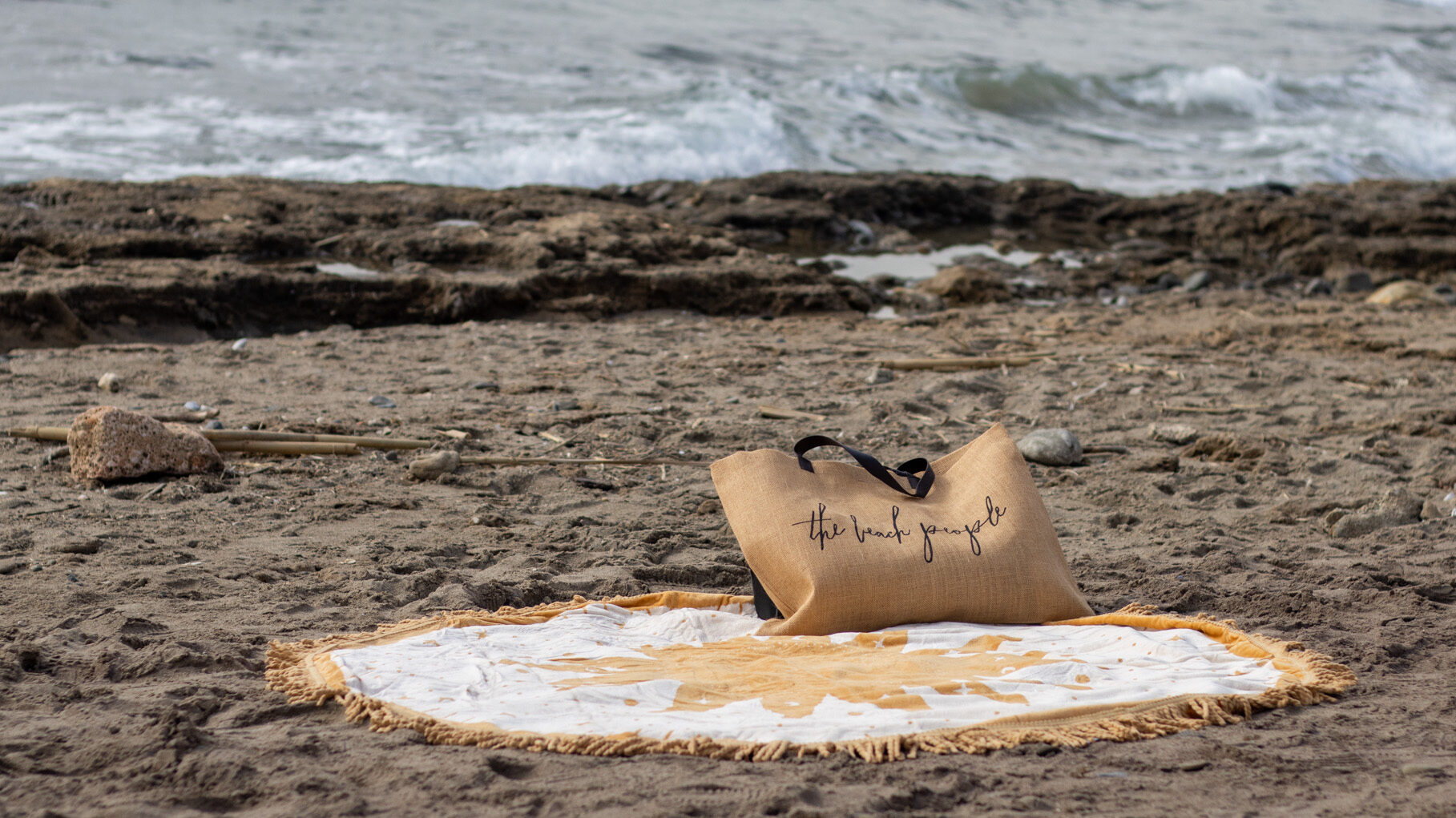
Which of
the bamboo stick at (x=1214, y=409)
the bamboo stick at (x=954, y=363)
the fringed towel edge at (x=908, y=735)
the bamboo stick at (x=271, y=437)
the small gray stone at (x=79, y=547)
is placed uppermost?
the bamboo stick at (x=954, y=363)

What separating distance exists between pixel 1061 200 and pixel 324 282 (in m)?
7.40

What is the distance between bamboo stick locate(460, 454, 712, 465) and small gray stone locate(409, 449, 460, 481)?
91 mm

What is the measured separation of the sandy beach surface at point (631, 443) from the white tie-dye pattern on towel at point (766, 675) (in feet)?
0.44

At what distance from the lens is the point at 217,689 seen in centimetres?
199

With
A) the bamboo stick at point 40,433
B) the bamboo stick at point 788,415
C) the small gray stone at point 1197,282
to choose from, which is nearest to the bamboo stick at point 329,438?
the bamboo stick at point 40,433

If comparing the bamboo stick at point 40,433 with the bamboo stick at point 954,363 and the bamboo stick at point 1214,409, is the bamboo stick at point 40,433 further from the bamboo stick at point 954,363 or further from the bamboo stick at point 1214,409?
the bamboo stick at point 1214,409

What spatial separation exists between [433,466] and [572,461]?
1.66 ft

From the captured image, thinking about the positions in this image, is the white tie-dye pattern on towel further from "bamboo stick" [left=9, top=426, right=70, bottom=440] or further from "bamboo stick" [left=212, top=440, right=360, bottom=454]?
"bamboo stick" [left=9, top=426, right=70, bottom=440]

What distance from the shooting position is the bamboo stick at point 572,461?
3.92 metres

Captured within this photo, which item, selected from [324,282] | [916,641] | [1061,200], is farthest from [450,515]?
[1061,200]

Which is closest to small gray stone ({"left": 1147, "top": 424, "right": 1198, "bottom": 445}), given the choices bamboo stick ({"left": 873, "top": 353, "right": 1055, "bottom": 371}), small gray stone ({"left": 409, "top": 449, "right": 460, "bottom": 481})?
bamboo stick ({"left": 873, "top": 353, "right": 1055, "bottom": 371})

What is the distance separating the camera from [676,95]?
14.9m

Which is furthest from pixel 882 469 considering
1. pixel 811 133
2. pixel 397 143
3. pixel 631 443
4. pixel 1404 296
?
pixel 811 133

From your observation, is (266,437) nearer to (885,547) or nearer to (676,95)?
(885,547)
